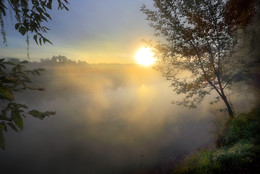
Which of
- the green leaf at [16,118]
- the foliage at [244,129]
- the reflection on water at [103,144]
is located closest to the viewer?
the green leaf at [16,118]

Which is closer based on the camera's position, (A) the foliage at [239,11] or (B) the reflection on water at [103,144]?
(A) the foliage at [239,11]

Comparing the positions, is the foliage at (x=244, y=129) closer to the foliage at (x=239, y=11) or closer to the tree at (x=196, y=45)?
the tree at (x=196, y=45)

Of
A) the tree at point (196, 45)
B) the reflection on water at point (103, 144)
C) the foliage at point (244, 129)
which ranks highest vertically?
the tree at point (196, 45)

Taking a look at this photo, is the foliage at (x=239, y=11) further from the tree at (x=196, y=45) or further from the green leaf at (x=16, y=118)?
the green leaf at (x=16, y=118)

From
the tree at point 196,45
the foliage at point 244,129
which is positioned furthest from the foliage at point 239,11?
the foliage at point 244,129

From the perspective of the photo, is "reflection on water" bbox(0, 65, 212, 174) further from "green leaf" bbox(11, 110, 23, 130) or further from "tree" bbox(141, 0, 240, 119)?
"green leaf" bbox(11, 110, 23, 130)

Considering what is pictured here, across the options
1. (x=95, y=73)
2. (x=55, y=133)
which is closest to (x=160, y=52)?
(x=55, y=133)

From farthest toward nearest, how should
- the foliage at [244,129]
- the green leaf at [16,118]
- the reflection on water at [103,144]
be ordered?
1. the reflection on water at [103,144]
2. the foliage at [244,129]
3. the green leaf at [16,118]

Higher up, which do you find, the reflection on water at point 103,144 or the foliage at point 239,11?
the foliage at point 239,11

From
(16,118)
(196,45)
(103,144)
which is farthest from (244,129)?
(103,144)

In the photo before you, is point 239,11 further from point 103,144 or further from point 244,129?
point 103,144

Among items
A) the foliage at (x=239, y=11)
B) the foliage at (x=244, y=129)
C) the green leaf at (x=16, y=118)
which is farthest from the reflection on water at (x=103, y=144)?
the green leaf at (x=16, y=118)

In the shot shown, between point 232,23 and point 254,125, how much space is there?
600 cm

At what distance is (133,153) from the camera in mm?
12047
